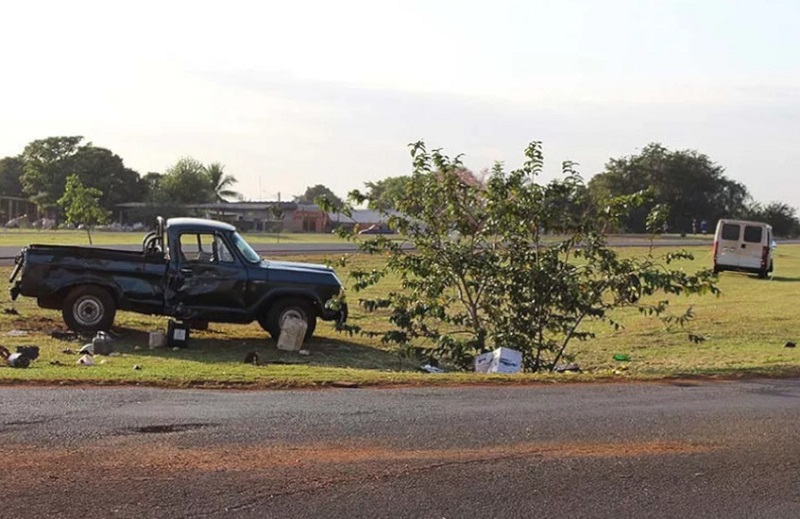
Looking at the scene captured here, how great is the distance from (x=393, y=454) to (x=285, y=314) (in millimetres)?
9278

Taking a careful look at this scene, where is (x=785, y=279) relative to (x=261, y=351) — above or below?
above

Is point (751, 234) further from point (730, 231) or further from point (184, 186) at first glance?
point (184, 186)

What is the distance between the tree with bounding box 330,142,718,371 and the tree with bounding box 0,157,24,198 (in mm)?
115322

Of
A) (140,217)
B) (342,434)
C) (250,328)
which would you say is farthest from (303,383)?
(140,217)

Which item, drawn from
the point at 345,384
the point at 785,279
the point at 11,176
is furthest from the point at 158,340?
the point at 11,176

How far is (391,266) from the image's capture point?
575 inches

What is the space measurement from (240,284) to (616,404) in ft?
27.6

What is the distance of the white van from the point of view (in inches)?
1378

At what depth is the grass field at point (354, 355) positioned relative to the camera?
10.2 meters

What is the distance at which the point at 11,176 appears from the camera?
123125 mm

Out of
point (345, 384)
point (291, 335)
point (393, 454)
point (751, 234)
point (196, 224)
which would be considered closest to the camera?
point (393, 454)

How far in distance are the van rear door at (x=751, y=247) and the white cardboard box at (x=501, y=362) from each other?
2431cm

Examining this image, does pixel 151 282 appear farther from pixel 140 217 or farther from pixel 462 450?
pixel 140 217

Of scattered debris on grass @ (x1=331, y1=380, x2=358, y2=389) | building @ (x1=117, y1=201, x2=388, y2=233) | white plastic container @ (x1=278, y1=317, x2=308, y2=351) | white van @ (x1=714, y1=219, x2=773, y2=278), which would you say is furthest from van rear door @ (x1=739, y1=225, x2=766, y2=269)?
building @ (x1=117, y1=201, x2=388, y2=233)
